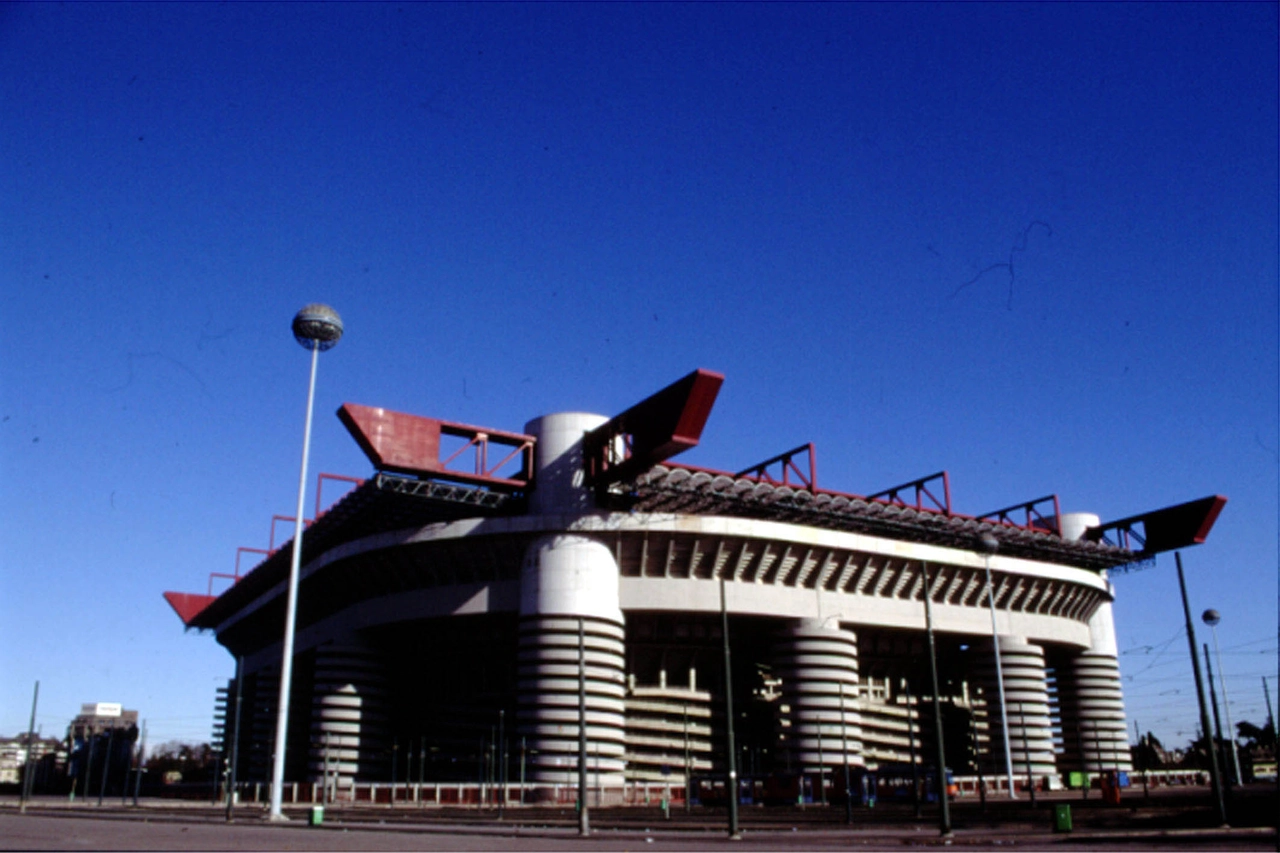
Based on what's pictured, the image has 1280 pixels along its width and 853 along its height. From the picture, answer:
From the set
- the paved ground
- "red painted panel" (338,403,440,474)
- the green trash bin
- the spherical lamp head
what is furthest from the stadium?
the green trash bin

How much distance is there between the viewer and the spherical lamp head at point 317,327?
4725 centimetres

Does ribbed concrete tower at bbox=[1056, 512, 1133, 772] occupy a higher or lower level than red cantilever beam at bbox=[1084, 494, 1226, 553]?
lower

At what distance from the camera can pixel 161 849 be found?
21.5 meters

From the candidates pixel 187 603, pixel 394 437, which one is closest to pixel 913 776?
pixel 394 437

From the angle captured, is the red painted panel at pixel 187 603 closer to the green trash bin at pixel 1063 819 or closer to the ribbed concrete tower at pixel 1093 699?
the ribbed concrete tower at pixel 1093 699

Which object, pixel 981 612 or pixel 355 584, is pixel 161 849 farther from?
pixel 981 612

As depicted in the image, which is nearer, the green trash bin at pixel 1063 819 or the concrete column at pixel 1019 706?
the green trash bin at pixel 1063 819

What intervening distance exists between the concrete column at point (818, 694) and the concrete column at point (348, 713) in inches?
1096

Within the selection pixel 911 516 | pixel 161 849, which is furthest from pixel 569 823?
pixel 911 516

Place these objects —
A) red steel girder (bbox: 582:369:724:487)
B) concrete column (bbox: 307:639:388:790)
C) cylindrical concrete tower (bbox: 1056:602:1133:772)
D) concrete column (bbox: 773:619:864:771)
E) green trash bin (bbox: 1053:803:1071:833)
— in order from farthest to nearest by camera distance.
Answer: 1. cylindrical concrete tower (bbox: 1056:602:1133:772)
2. concrete column (bbox: 307:639:388:790)
3. concrete column (bbox: 773:619:864:771)
4. red steel girder (bbox: 582:369:724:487)
5. green trash bin (bbox: 1053:803:1071:833)

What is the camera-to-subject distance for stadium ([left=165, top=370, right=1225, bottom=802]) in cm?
6306

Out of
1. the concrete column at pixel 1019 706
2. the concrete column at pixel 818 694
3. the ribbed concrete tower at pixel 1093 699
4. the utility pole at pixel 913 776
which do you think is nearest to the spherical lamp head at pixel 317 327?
the utility pole at pixel 913 776

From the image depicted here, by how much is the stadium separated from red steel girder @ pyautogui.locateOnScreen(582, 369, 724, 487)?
0.50 feet

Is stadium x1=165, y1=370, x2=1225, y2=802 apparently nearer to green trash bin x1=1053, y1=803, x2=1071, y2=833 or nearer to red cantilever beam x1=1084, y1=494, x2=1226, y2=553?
red cantilever beam x1=1084, y1=494, x2=1226, y2=553
